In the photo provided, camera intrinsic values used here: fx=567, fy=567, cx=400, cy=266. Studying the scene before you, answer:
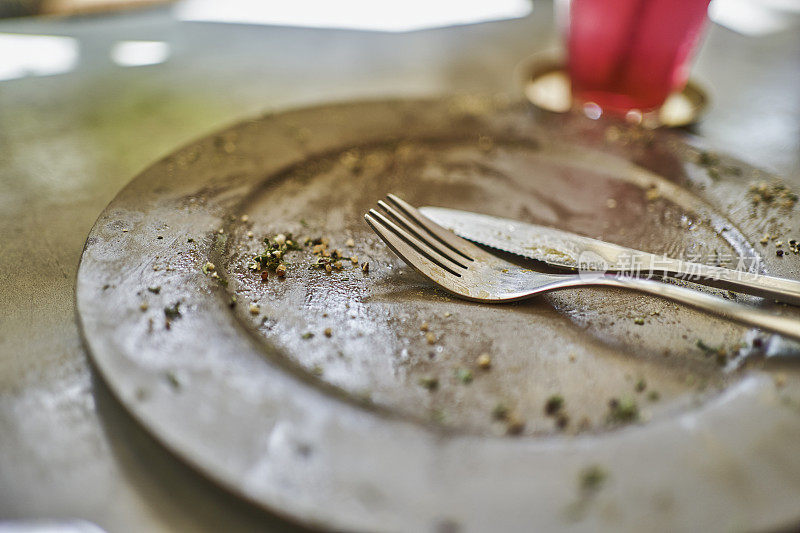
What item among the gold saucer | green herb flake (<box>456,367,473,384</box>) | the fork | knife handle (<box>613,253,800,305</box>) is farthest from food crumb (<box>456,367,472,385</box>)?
the gold saucer

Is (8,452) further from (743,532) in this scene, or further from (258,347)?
(743,532)

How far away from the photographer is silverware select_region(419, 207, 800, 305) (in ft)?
1.81

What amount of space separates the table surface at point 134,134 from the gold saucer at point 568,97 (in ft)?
0.19

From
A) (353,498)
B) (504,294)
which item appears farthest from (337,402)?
(504,294)

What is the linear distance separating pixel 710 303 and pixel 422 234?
30 cm

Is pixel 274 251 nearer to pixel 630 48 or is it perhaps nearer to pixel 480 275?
pixel 480 275

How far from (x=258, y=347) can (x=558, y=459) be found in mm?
262

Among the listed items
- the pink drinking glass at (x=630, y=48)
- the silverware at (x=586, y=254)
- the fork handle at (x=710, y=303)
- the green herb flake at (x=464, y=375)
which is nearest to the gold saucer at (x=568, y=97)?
the pink drinking glass at (x=630, y=48)

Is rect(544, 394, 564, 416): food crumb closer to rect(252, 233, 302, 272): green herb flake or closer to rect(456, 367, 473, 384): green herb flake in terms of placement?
rect(456, 367, 473, 384): green herb flake

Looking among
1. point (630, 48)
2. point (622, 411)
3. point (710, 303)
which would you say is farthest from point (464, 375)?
point (630, 48)

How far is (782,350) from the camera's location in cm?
51

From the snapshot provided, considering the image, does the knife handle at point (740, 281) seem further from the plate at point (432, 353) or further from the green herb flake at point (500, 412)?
the green herb flake at point (500, 412)

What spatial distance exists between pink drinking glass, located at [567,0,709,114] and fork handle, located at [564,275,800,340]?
19.3 inches

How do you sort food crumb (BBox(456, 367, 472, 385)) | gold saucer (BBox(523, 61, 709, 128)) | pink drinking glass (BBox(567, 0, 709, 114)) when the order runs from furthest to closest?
gold saucer (BBox(523, 61, 709, 128)) → pink drinking glass (BBox(567, 0, 709, 114)) → food crumb (BBox(456, 367, 472, 385))
